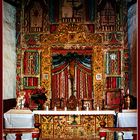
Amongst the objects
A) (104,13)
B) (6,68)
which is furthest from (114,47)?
(6,68)

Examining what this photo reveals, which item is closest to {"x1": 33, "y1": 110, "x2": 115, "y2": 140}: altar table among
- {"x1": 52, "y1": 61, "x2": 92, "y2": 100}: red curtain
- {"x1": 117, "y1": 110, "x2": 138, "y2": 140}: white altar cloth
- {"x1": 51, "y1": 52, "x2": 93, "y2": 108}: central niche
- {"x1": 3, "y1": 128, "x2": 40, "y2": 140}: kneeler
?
{"x1": 117, "y1": 110, "x2": 138, "y2": 140}: white altar cloth

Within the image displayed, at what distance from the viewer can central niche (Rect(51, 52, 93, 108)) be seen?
12.4 meters

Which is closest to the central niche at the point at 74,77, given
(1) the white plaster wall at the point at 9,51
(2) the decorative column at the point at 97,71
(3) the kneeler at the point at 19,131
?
(2) the decorative column at the point at 97,71

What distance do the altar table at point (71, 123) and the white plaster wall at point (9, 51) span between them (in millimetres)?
1934

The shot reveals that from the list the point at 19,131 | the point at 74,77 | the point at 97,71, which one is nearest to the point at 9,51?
the point at 74,77

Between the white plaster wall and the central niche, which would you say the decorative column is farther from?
the white plaster wall

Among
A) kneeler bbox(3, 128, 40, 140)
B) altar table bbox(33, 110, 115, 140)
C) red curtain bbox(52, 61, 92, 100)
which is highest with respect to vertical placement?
red curtain bbox(52, 61, 92, 100)

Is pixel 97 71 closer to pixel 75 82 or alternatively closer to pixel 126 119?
pixel 75 82

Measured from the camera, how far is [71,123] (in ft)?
33.3

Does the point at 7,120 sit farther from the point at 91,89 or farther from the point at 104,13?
the point at 104,13

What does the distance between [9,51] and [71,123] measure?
3.28 m

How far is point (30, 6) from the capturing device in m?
12.7

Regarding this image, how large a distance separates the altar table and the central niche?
229cm

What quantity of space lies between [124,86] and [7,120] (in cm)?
451
